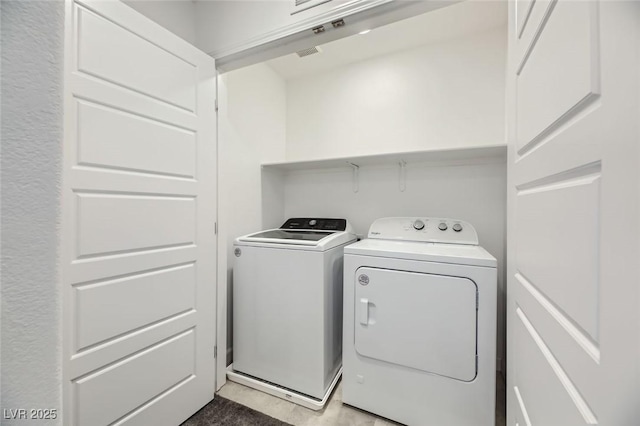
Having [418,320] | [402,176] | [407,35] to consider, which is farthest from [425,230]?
[407,35]

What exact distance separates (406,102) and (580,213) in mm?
2008

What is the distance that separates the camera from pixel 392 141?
2320mm

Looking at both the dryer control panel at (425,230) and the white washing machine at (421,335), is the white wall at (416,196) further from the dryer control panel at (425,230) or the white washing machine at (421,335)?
the white washing machine at (421,335)

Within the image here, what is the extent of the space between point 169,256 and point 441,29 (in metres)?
2.56

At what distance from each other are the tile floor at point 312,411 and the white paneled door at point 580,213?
92 cm

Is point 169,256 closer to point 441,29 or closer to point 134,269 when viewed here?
point 134,269

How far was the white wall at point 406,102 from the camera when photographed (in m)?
2.00

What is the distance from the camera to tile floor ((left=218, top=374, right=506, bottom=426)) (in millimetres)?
1487

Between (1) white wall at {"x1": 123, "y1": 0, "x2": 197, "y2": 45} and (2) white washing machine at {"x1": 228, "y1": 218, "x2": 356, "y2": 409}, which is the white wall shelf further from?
(1) white wall at {"x1": 123, "y1": 0, "x2": 197, "y2": 45}

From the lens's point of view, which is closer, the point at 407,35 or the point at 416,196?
the point at 407,35

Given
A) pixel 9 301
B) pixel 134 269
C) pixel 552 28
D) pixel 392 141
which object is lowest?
pixel 134 269

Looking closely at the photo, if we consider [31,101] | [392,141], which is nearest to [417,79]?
[392,141]

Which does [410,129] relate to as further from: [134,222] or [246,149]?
[134,222]

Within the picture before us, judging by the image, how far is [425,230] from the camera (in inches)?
77.7
